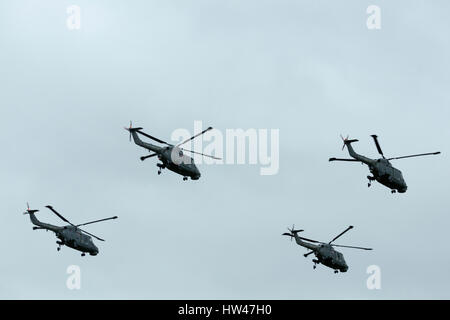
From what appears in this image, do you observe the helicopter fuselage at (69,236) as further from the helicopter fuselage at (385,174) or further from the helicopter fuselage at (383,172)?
the helicopter fuselage at (385,174)

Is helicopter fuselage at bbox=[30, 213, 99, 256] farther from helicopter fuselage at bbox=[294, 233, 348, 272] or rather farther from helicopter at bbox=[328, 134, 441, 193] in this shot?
helicopter at bbox=[328, 134, 441, 193]

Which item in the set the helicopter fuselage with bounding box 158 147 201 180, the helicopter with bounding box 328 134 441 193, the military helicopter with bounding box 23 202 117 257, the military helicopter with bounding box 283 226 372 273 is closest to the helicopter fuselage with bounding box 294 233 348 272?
the military helicopter with bounding box 283 226 372 273

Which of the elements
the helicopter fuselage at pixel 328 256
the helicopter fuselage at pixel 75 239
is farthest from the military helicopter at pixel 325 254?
the helicopter fuselage at pixel 75 239

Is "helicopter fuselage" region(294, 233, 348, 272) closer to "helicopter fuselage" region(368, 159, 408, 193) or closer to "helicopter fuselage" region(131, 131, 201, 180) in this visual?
"helicopter fuselage" region(368, 159, 408, 193)

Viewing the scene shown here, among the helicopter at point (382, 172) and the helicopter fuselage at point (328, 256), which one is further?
the helicopter fuselage at point (328, 256)

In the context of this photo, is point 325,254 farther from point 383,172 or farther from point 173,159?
point 173,159

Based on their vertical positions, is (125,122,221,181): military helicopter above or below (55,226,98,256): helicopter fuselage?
above

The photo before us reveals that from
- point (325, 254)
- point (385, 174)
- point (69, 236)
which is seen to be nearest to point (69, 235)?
point (69, 236)

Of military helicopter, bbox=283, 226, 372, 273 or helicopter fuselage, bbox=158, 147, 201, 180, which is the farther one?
military helicopter, bbox=283, 226, 372, 273

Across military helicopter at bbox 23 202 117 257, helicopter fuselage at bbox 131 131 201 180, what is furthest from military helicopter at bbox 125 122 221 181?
military helicopter at bbox 23 202 117 257

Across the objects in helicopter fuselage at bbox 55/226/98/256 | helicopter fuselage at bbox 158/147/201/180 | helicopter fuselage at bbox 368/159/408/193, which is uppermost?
helicopter fuselage at bbox 158/147/201/180
